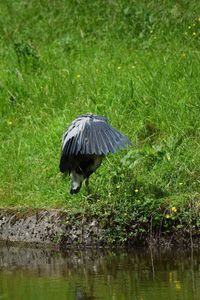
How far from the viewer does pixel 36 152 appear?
8836 mm

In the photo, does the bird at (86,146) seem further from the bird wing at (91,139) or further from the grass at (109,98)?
the grass at (109,98)

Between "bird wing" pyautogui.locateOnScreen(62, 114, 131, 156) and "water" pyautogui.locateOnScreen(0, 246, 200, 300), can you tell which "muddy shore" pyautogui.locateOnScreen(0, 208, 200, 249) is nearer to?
"water" pyautogui.locateOnScreen(0, 246, 200, 300)

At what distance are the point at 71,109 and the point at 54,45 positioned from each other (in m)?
1.89

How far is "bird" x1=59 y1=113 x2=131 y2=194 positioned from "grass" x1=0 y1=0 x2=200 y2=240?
0.22m

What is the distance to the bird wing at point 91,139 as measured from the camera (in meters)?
7.49

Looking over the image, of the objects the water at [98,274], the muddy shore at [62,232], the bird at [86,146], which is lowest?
the water at [98,274]

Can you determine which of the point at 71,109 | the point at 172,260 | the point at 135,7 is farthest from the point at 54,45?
the point at 172,260

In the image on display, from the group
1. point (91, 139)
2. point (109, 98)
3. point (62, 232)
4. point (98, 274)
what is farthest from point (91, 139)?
point (109, 98)

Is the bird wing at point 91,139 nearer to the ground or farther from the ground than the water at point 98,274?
farther from the ground

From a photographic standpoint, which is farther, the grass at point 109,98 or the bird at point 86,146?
the grass at point 109,98

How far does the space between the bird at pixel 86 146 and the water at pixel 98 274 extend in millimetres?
634

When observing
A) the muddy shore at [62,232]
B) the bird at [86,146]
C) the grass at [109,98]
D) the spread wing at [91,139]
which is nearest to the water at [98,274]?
the muddy shore at [62,232]

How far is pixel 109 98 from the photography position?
9.26 m

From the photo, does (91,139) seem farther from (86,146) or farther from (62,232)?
(62,232)
